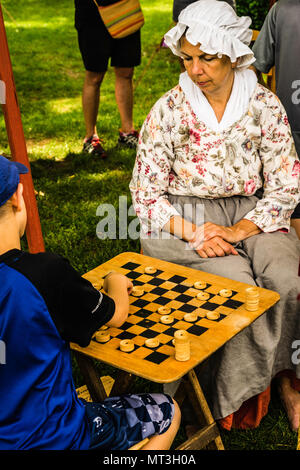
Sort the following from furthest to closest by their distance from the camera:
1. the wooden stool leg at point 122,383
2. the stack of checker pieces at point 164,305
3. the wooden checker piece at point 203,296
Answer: the wooden checker piece at point 203,296 → the wooden stool leg at point 122,383 → the stack of checker pieces at point 164,305

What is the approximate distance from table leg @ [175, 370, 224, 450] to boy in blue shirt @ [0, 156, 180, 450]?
0.43 meters

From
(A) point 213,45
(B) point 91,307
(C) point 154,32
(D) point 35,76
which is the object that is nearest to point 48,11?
(C) point 154,32

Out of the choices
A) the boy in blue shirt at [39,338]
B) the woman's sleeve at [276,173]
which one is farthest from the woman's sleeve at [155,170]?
the boy in blue shirt at [39,338]

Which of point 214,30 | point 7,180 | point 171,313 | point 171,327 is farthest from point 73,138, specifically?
point 7,180

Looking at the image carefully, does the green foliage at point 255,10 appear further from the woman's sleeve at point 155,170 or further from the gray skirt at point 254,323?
the gray skirt at point 254,323

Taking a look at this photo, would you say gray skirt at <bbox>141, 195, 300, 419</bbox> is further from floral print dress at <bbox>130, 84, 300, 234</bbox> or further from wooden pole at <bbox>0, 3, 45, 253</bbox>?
wooden pole at <bbox>0, 3, 45, 253</bbox>

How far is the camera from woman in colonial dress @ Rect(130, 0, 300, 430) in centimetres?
290

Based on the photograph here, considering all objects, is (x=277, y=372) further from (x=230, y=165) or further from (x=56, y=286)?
(x=56, y=286)

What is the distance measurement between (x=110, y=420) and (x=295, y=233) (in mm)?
1555

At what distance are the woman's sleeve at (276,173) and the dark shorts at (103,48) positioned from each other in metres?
3.06

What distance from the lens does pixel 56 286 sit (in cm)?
193

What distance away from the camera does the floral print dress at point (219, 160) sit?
3.09 m

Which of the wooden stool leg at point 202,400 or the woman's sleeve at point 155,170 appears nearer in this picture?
the wooden stool leg at point 202,400

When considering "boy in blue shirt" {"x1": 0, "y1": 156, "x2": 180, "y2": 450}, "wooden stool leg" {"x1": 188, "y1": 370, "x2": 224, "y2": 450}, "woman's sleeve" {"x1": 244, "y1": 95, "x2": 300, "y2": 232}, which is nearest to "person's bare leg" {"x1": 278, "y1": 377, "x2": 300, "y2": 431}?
"wooden stool leg" {"x1": 188, "y1": 370, "x2": 224, "y2": 450}
